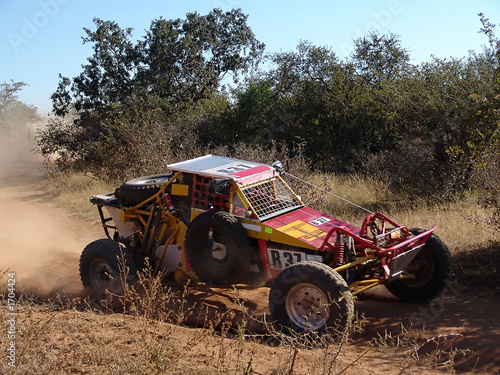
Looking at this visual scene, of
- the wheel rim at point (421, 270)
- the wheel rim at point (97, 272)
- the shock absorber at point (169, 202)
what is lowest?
the wheel rim at point (97, 272)

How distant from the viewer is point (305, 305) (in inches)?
199

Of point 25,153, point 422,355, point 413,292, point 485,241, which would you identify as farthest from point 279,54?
point 25,153

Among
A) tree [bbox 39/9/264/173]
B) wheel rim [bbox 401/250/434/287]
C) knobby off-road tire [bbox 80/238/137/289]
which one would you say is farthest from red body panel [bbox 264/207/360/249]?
tree [bbox 39/9/264/173]

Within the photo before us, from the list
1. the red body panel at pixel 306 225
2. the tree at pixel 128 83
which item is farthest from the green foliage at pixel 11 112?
the red body panel at pixel 306 225

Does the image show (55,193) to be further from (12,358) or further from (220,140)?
(12,358)

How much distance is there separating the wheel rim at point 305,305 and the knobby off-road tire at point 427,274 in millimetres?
1716

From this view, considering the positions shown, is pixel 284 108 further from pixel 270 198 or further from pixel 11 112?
pixel 11 112

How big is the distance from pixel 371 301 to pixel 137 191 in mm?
3620

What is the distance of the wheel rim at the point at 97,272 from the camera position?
6.83 meters

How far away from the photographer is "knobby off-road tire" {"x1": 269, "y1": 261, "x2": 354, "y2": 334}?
468cm

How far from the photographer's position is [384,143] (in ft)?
51.4

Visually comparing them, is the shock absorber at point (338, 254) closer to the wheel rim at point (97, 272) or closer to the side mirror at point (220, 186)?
the side mirror at point (220, 186)

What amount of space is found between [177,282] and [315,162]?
33.4ft

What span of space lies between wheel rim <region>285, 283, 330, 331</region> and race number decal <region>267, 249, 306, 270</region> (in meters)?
0.63
